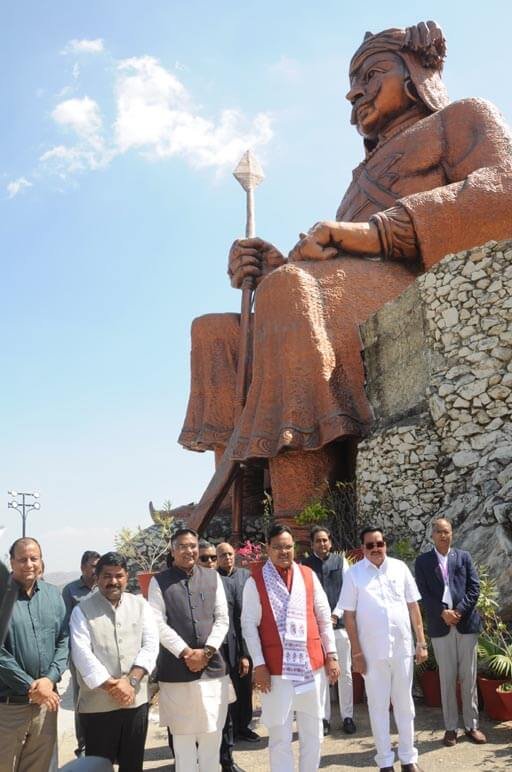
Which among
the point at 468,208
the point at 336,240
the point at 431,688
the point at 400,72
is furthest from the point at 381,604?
the point at 400,72

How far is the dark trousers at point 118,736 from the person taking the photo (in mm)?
3082

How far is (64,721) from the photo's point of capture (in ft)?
17.4

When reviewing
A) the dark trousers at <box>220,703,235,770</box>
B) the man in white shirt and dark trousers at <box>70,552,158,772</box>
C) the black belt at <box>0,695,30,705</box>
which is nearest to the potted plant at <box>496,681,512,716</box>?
the dark trousers at <box>220,703,235,770</box>

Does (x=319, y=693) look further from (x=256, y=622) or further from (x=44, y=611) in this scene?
(x=44, y=611)

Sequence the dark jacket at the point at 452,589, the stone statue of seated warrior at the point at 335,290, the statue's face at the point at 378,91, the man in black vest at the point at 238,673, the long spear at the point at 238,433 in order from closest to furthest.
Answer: the dark jacket at the point at 452,589
the man in black vest at the point at 238,673
the stone statue of seated warrior at the point at 335,290
the long spear at the point at 238,433
the statue's face at the point at 378,91

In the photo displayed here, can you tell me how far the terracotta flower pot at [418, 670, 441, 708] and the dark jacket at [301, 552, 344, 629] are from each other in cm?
65

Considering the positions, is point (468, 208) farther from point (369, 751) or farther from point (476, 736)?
point (369, 751)

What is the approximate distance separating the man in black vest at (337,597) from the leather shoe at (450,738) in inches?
24.1

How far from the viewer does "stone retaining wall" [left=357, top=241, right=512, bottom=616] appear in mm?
6113

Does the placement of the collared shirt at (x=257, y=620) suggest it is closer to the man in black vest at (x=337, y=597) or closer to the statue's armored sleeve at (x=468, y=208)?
the man in black vest at (x=337, y=597)

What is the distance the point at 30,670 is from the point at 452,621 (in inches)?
88.4

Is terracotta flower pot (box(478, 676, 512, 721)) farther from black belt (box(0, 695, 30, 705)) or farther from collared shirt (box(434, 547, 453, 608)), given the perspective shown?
black belt (box(0, 695, 30, 705))

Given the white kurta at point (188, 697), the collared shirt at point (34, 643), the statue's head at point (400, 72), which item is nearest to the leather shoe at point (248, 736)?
the white kurta at point (188, 697)

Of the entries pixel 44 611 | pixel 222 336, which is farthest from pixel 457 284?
pixel 44 611
